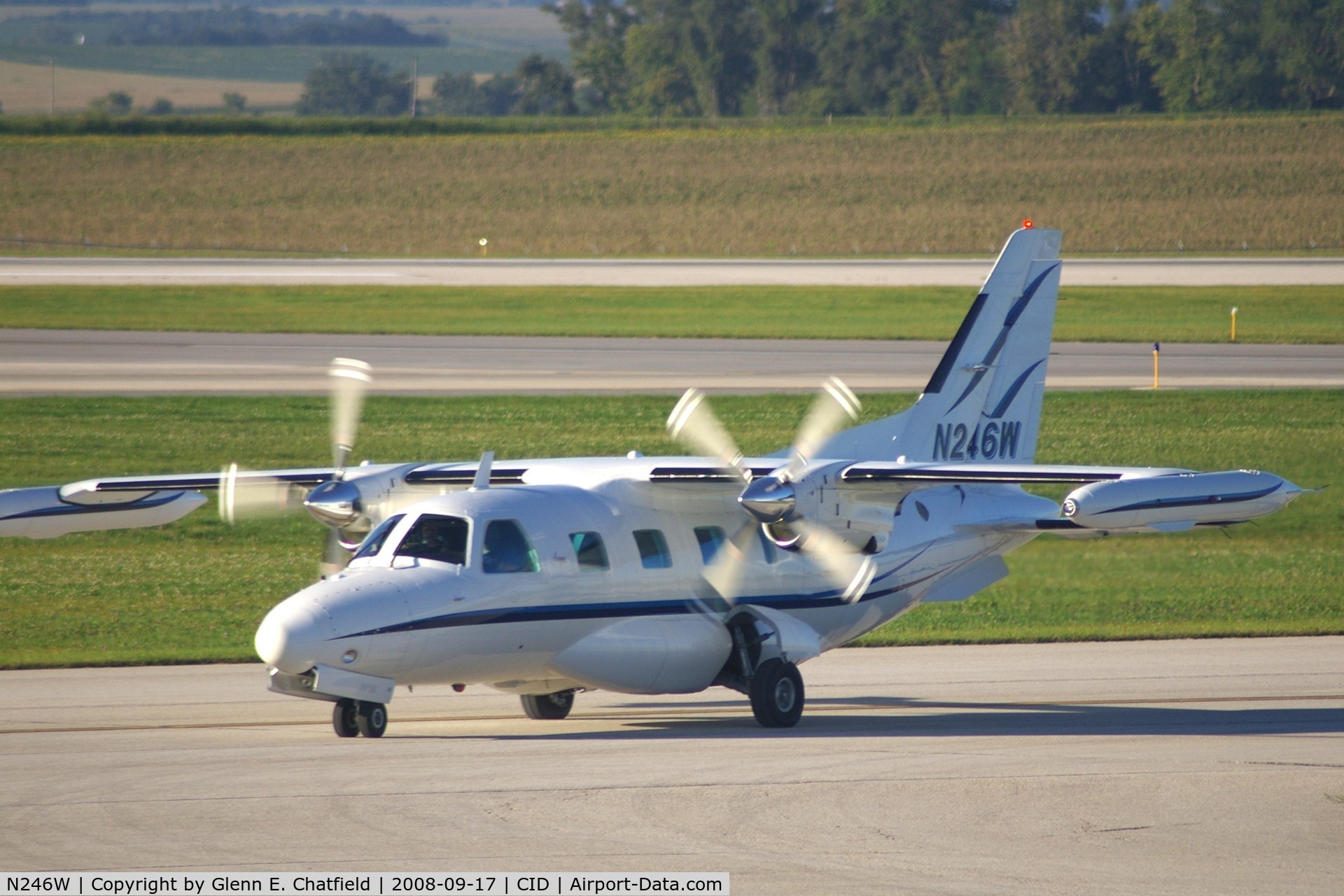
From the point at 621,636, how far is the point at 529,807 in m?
4.64

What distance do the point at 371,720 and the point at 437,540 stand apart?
69.8 inches

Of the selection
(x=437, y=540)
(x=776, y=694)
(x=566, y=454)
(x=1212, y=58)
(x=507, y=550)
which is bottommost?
(x=566, y=454)

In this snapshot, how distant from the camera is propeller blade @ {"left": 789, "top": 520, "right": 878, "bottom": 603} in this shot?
15.8m

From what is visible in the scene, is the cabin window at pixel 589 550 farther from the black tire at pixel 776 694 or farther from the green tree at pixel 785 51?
the green tree at pixel 785 51

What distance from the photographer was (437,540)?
15.4 meters

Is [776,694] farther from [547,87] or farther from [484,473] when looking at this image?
[547,87]

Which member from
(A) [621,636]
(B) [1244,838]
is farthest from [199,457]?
(B) [1244,838]

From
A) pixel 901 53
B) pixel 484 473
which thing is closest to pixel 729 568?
pixel 484 473

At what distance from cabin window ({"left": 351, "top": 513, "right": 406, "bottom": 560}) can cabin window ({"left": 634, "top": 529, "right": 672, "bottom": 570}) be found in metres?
2.48

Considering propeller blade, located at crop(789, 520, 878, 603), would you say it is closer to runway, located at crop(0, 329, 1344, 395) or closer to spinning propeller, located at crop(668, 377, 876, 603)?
spinning propeller, located at crop(668, 377, 876, 603)

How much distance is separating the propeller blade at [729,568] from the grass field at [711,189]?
223 ft

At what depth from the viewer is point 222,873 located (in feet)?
32.0

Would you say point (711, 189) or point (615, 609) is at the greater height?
point (711, 189)
